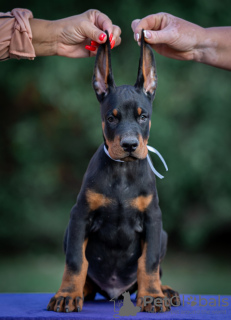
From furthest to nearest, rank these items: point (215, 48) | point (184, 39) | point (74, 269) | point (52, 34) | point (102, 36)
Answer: point (215, 48)
point (52, 34)
point (184, 39)
point (102, 36)
point (74, 269)

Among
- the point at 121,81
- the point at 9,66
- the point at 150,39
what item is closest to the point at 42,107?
the point at 9,66

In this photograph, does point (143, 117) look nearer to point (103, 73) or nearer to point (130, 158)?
point (130, 158)

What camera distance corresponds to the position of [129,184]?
3359mm

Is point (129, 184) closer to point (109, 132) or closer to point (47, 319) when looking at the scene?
point (109, 132)

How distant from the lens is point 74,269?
3.22m

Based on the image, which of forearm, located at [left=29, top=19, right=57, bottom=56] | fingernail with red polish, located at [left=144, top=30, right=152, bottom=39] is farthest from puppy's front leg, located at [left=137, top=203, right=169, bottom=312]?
forearm, located at [left=29, top=19, right=57, bottom=56]

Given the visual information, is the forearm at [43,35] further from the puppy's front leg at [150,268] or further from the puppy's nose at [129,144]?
the puppy's front leg at [150,268]

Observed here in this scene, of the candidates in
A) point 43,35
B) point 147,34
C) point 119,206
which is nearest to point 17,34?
point 43,35

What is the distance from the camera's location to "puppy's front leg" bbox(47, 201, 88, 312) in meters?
3.15

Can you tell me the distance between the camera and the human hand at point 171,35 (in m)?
3.82

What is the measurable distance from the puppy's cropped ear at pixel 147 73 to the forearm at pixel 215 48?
863 mm

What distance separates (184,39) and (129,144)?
1.40m

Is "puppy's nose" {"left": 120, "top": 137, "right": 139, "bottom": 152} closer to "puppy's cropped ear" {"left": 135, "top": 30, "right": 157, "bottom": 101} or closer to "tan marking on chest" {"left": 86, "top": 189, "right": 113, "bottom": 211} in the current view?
"tan marking on chest" {"left": 86, "top": 189, "right": 113, "bottom": 211}

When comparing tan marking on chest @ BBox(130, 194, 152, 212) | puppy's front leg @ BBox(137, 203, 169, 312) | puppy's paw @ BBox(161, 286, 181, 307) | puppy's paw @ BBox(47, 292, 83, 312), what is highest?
tan marking on chest @ BBox(130, 194, 152, 212)
